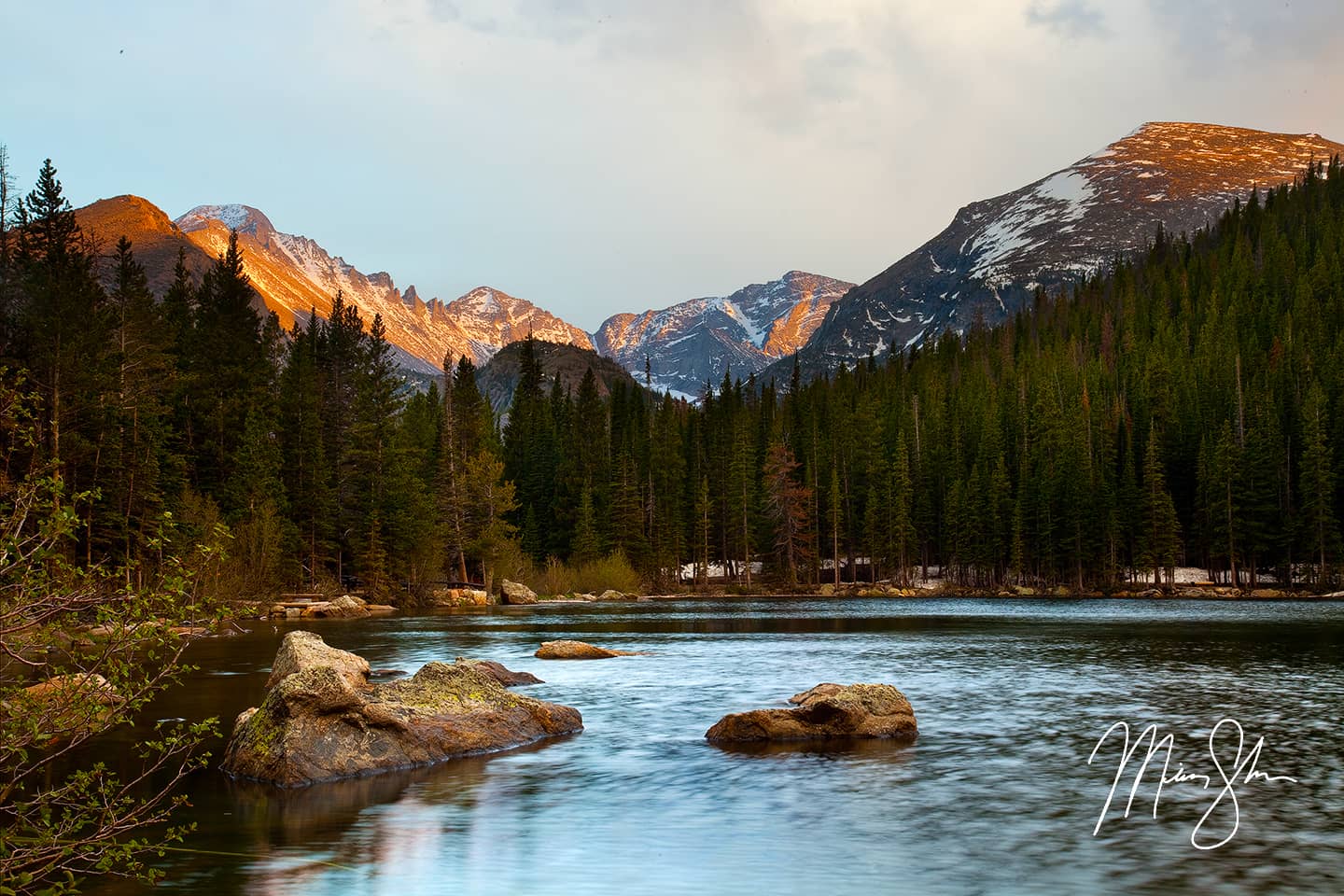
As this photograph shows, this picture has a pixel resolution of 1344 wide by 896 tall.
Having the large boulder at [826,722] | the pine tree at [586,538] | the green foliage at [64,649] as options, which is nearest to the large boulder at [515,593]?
the pine tree at [586,538]

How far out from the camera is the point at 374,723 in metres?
18.0

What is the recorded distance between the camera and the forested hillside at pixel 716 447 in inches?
2222

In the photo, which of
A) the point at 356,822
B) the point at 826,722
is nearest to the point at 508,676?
the point at 826,722

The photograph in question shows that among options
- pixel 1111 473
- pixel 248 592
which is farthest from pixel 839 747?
pixel 1111 473

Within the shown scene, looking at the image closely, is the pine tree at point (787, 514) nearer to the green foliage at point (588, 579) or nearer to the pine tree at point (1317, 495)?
the green foliage at point (588, 579)

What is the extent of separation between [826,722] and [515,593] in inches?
2356

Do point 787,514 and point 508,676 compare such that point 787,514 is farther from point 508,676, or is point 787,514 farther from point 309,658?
point 309,658

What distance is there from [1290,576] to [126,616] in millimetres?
103896

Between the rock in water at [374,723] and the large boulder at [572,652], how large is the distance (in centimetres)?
1366

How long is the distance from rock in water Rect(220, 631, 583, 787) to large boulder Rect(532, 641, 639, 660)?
13663 millimetres

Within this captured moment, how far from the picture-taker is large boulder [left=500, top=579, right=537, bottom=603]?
255ft

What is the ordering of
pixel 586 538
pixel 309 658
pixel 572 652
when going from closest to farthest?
pixel 309 658, pixel 572 652, pixel 586 538
